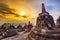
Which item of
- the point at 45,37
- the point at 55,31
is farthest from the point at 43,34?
the point at 55,31

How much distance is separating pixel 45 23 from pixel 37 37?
3369mm

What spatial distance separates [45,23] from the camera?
66.7 feet

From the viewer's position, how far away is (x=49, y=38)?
1838 centimetres

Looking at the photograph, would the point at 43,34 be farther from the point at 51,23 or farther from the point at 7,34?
the point at 7,34

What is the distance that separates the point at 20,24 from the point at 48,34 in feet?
136

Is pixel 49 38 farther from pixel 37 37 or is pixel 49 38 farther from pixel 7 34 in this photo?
pixel 7 34

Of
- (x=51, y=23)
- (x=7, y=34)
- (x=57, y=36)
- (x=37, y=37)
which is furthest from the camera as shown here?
(x=7, y=34)

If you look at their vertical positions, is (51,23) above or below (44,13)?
below

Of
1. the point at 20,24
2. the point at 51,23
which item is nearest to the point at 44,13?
the point at 51,23

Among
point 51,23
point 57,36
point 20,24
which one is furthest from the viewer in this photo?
point 20,24

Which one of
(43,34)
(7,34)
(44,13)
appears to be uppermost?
(44,13)

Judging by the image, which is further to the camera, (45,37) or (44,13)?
(44,13)

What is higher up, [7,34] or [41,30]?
[41,30]

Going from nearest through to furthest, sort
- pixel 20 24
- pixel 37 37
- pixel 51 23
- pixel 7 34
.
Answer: pixel 37 37
pixel 51 23
pixel 7 34
pixel 20 24
